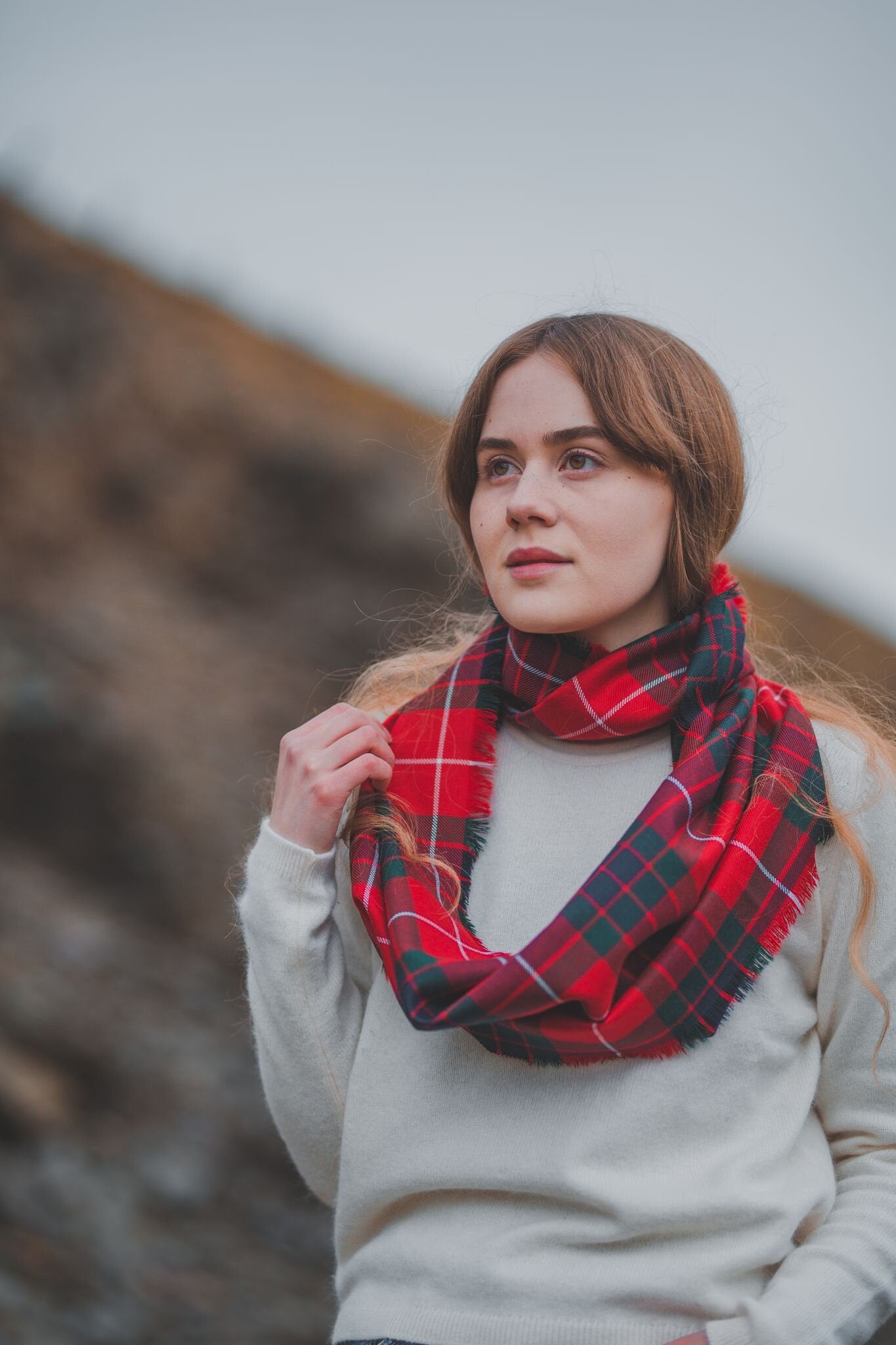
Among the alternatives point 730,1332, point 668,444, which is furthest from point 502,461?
point 730,1332

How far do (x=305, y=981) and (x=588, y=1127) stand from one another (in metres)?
0.47

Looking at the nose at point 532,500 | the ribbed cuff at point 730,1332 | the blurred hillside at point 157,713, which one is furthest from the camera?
the blurred hillside at point 157,713

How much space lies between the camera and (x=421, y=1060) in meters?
1.50

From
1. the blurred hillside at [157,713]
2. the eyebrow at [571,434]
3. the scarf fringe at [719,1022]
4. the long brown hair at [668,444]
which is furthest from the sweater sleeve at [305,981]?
the blurred hillside at [157,713]

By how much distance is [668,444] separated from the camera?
157 centimetres

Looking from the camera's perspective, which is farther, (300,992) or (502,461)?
(502,461)

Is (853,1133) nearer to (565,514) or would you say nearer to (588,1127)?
(588,1127)

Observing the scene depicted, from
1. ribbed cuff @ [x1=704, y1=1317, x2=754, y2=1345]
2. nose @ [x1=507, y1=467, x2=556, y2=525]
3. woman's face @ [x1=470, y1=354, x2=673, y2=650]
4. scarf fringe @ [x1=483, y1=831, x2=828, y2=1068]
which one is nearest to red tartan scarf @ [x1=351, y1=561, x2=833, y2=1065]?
scarf fringe @ [x1=483, y1=831, x2=828, y2=1068]

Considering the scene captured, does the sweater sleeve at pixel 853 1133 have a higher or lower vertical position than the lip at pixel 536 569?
lower

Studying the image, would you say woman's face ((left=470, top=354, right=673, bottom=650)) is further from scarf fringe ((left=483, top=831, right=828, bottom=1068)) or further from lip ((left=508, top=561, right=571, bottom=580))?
scarf fringe ((left=483, top=831, right=828, bottom=1068))

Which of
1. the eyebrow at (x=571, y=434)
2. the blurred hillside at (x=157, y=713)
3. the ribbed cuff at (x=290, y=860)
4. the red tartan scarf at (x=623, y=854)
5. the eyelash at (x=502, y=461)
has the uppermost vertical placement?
Result: the eyebrow at (x=571, y=434)

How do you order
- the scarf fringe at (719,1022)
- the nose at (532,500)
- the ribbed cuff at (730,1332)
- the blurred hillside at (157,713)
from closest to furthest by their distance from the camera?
the ribbed cuff at (730,1332) → the scarf fringe at (719,1022) → the nose at (532,500) → the blurred hillside at (157,713)

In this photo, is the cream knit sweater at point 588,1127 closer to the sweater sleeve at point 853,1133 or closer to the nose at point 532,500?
the sweater sleeve at point 853,1133

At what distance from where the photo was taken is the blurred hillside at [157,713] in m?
3.97
